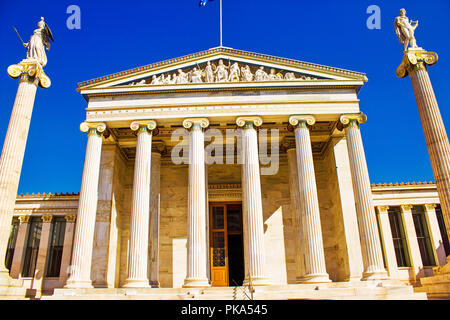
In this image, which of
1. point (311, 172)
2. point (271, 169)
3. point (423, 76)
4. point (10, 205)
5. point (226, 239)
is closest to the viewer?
point (10, 205)

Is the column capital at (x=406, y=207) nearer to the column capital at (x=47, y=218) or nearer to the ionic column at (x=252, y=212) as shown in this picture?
the ionic column at (x=252, y=212)

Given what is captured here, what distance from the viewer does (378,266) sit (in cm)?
1953

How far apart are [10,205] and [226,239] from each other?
1446 centimetres

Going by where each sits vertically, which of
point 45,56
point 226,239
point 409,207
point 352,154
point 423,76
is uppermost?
point 45,56

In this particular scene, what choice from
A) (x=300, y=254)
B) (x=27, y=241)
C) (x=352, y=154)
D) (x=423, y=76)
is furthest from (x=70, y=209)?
(x=423, y=76)

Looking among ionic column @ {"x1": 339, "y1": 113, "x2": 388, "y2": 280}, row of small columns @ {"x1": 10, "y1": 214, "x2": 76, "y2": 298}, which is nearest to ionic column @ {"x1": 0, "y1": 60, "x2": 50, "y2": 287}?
row of small columns @ {"x1": 10, "y1": 214, "x2": 76, "y2": 298}

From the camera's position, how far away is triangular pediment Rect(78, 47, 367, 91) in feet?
77.2

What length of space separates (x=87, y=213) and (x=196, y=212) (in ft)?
21.7

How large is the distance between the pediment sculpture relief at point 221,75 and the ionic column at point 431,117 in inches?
235

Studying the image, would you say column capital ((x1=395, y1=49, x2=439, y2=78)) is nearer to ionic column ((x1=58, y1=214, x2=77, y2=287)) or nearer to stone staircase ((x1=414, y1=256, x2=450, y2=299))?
stone staircase ((x1=414, y1=256, x2=450, y2=299))

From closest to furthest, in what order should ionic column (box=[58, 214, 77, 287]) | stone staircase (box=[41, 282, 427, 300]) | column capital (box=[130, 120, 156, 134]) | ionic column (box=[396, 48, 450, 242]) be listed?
stone staircase (box=[41, 282, 427, 300])
ionic column (box=[396, 48, 450, 242])
column capital (box=[130, 120, 156, 134])
ionic column (box=[58, 214, 77, 287])

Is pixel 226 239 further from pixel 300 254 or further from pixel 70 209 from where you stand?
pixel 70 209

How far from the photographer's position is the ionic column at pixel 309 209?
19.9m

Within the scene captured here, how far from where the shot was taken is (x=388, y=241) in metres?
28.0
